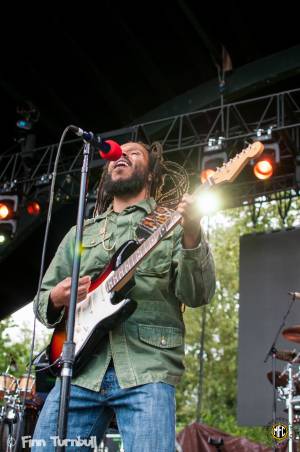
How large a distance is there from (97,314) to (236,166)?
0.85 meters

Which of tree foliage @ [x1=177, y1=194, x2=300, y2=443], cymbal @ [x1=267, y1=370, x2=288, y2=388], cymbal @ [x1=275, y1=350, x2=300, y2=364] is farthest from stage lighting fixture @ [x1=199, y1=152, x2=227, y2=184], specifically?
tree foliage @ [x1=177, y1=194, x2=300, y2=443]

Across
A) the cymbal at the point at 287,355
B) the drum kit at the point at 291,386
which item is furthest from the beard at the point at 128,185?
the cymbal at the point at 287,355

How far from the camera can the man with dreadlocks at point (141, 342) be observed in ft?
7.63

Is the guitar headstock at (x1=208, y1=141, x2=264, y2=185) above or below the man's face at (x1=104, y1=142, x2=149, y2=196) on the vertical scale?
below

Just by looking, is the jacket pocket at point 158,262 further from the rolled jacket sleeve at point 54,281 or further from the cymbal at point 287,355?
the cymbal at point 287,355

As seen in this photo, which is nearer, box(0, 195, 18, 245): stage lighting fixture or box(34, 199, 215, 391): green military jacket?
box(34, 199, 215, 391): green military jacket

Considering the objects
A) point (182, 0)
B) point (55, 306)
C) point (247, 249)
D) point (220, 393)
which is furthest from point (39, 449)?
point (220, 393)

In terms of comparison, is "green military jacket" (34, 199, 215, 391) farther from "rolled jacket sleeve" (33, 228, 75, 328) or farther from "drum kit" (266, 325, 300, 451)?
"drum kit" (266, 325, 300, 451)

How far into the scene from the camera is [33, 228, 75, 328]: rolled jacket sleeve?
8.84 feet

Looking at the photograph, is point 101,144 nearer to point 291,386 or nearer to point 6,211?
point 291,386

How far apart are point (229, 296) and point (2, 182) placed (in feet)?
38.8

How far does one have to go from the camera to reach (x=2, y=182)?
981 centimetres

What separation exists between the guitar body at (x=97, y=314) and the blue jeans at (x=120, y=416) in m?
0.14

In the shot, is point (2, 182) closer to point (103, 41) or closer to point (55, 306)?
point (103, 41)
